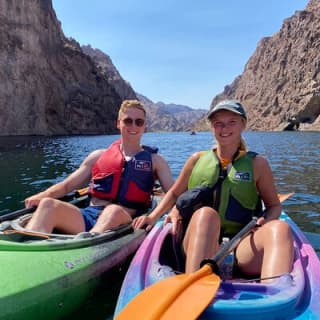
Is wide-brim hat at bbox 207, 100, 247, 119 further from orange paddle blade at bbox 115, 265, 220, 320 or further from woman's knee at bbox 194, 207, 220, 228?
orange paddle blade at bbox 115, 265, 220, 320

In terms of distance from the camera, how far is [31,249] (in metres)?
3.17

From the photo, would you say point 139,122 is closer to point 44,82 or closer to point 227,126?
point 227,126

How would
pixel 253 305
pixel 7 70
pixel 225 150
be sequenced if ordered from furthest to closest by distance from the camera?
pixel 7 70
pixel 225 150
pixel 253 305

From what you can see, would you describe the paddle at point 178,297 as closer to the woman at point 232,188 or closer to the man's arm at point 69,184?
the woman at point 232,188

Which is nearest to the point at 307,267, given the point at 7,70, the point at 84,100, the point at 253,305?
the point at 253,305

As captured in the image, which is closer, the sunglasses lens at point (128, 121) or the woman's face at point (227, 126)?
the woman's face at point (227, 126)

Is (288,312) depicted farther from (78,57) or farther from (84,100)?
(78,57)

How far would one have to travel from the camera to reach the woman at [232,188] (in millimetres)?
2826

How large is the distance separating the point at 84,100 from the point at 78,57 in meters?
7.96

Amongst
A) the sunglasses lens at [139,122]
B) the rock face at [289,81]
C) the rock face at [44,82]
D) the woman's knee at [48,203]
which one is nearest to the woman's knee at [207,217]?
the woman's knee at [48,203]

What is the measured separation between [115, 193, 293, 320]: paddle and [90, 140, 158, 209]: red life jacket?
6.63ft

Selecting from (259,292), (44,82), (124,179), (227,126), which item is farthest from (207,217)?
(44,82)

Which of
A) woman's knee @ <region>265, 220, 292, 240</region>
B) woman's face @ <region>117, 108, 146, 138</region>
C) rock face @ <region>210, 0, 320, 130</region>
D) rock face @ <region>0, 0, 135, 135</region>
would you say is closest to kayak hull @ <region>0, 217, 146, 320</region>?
woman's face @ <region>117, 108, 146, 138</region>

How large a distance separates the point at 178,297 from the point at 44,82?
5329 centimetres
